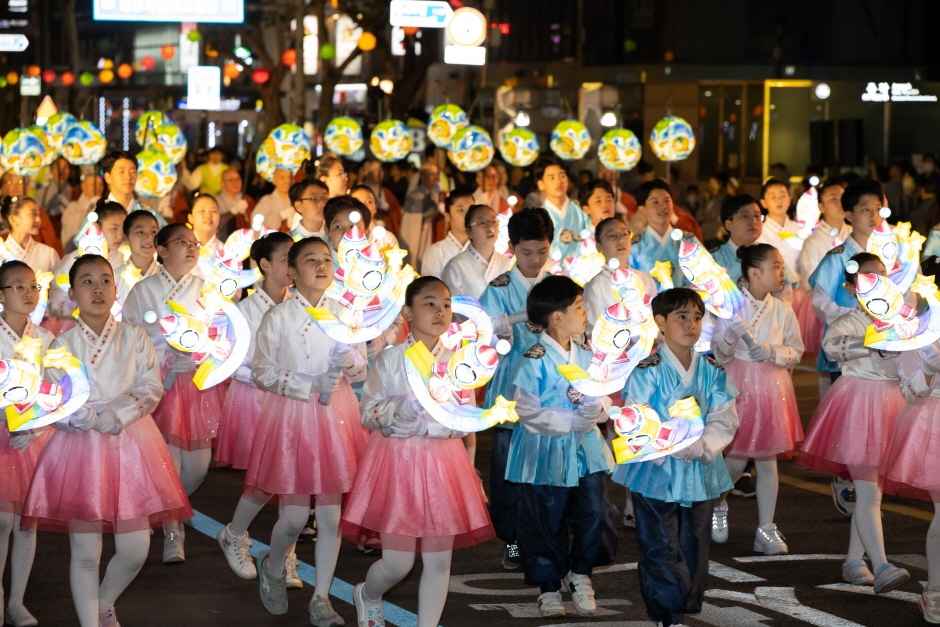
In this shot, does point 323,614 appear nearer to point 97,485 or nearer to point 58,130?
point 97,485

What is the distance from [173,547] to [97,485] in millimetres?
2160

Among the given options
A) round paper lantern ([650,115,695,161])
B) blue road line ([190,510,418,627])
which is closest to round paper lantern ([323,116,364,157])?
round paper lantern ([650,115,695,161])

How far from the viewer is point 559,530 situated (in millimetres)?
8406

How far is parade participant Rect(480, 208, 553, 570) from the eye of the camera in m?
9.13

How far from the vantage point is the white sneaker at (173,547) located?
9.43m

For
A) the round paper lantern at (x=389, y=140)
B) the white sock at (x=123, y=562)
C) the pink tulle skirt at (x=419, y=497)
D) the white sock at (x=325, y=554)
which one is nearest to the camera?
the pink tulle skirt at (x=419, y=497)

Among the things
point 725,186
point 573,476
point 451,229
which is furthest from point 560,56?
point 573,476

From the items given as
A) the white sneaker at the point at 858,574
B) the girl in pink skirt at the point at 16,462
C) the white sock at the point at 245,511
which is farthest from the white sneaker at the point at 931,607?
the girl in pink skirt at the point at 16,462

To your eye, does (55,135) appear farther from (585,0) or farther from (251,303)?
(585,0)

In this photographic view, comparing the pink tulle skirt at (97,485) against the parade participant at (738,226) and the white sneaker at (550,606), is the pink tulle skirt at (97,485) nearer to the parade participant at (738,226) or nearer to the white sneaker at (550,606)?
the white sneaker at (550,606)

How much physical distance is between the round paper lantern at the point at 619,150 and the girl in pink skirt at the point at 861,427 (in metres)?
8.21

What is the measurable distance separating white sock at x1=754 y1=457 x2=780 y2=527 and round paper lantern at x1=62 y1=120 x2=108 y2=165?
9.64m

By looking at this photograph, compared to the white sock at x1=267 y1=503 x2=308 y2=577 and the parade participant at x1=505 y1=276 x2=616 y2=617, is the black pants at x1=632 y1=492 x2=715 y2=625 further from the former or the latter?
the white sock at x1=267 y1=503 x2=308 y2=577

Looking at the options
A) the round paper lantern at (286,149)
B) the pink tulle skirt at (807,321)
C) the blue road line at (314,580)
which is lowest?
the blue road line at (314,580)
